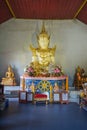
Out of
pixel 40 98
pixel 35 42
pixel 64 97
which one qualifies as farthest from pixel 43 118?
pixel 35 42

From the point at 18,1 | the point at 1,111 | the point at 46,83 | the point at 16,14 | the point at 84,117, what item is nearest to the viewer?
the point at 84,117

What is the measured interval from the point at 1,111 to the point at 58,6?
14.4 ft

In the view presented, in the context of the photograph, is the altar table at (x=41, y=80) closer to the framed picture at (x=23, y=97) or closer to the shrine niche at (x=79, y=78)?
the framed picture at (x=23, y=97)

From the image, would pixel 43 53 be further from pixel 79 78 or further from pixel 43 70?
pixel 79 78

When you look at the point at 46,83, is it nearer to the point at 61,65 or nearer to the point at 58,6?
the point at 61,65

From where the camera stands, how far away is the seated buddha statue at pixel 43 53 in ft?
32.8

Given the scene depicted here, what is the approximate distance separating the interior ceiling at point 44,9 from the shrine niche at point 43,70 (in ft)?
2.93

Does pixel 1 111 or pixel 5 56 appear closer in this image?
pixel 1 111

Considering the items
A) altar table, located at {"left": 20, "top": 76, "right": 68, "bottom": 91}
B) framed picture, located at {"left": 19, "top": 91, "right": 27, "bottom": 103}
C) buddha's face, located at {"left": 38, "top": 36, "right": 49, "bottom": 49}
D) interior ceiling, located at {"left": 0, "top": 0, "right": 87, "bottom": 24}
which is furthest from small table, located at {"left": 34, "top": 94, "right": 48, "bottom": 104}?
interior ceiling, located at {"left": 0, "top": 0, "right": 87, "bottom": 24}

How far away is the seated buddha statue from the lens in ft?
32.8

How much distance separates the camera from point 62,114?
630cm

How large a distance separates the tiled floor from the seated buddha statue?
3057mm

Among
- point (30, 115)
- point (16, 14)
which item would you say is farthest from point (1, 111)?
point (16, 14)

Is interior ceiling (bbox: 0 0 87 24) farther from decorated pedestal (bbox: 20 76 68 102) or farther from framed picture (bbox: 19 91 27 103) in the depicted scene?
framed picture (bbox: 19 91 27 103)
